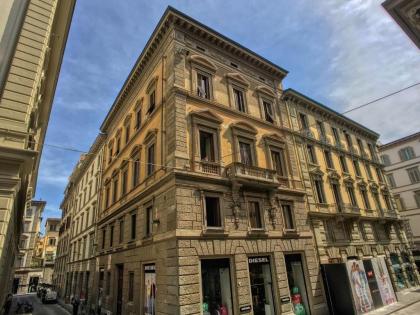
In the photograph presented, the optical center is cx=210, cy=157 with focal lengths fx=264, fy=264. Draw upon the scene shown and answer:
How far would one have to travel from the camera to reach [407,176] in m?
38.2

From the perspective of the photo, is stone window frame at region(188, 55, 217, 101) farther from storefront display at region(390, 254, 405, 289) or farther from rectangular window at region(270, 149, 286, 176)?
storefront display at region(390, 254, 405, 289)

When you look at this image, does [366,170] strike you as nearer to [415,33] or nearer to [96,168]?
[415,33]

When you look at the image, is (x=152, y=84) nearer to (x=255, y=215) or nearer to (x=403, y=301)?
(x=255, y=215)

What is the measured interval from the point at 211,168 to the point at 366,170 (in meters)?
22.2

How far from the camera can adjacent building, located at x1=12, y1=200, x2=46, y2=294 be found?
1975 inches

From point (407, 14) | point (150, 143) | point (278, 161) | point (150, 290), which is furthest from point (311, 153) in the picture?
point (407, 14)

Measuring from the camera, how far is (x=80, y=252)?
103 feet

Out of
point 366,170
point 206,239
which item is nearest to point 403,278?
point 366,170

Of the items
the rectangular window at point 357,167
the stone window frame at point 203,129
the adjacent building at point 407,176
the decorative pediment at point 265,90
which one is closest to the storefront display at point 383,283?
the rectangular window at point 357,167

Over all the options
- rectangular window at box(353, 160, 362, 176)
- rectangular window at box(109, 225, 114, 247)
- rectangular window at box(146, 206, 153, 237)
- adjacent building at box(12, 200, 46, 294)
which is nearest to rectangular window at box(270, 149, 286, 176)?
rectangular window at box(146, 206, 153, 237)

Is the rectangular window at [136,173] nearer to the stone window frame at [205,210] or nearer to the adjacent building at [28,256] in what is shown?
the stone window frame at [205,210]

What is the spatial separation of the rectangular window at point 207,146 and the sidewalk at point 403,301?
14266mm

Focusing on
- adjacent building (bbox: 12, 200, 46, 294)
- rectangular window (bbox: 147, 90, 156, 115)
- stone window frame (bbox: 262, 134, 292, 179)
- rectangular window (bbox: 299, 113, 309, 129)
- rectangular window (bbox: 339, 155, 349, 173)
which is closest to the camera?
rectangular window (bbox: 147, 90, 156, 115)

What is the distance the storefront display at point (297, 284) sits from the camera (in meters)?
15.5
